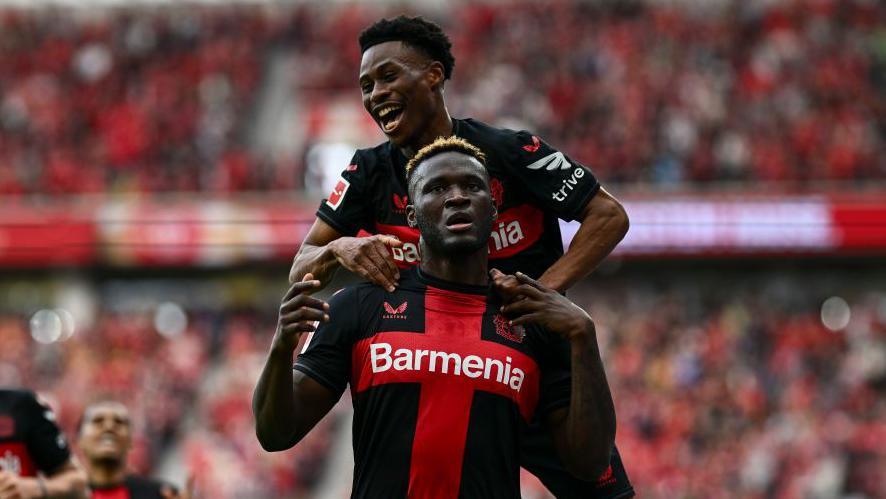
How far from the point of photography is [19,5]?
2969cm

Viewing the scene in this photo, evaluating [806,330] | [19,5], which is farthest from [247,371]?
[19,5]

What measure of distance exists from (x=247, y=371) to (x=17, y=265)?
6161mm

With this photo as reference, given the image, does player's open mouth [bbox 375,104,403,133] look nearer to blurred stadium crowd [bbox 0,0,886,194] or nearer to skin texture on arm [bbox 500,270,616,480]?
skin texture on arm [bbox 500,270,616,480]

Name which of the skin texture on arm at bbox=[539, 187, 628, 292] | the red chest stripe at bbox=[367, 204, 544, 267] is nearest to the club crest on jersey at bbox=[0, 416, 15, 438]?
the red chest stripe at bbox=[367, 204, 544, 267]

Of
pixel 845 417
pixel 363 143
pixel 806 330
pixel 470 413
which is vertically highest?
pixel 363 143

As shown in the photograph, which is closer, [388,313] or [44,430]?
[388,313]

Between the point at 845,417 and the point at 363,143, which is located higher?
the point at 363,143

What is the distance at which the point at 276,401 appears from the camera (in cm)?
443

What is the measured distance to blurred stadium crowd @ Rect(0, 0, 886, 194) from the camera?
22.8 metres

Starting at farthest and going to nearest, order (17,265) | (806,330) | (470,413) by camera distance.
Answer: (17,265) → (806,330) → (470,413)

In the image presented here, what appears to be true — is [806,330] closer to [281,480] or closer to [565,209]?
[281,480]

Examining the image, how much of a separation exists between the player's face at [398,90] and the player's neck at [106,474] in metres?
3.67

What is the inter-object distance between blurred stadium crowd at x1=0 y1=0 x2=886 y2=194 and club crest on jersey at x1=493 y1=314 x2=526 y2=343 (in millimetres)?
18087

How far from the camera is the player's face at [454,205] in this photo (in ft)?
15.0
